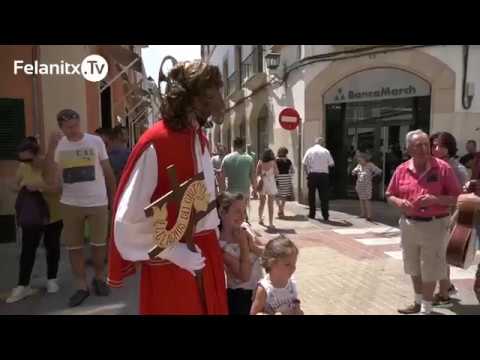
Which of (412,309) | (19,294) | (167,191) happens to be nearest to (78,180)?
(19,294)

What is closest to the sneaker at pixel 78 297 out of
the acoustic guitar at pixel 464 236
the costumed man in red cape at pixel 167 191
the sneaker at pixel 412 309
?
the costumed man in red cape at pixel 167 191

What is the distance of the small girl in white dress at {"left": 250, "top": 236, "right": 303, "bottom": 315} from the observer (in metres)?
2.70

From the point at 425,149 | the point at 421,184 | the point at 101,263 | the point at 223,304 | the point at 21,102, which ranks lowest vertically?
the point at 101,263

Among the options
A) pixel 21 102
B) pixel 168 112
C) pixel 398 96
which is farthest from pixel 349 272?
pixel 398 96

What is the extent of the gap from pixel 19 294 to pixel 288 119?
8453 millimetres

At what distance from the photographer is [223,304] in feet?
6.55

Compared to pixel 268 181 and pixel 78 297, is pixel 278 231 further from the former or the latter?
pixel 78 297

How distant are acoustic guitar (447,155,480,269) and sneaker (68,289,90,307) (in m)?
3.19

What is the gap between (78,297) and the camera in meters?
4.39

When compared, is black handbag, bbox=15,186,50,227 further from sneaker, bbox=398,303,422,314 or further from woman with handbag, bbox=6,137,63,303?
sneaker, bbox=398,303,422,314

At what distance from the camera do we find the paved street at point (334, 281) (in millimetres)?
4305

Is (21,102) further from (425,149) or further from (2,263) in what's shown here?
(425,149)

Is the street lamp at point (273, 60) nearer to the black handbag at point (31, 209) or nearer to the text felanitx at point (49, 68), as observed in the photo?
the text felanitx at point (49, 68)
